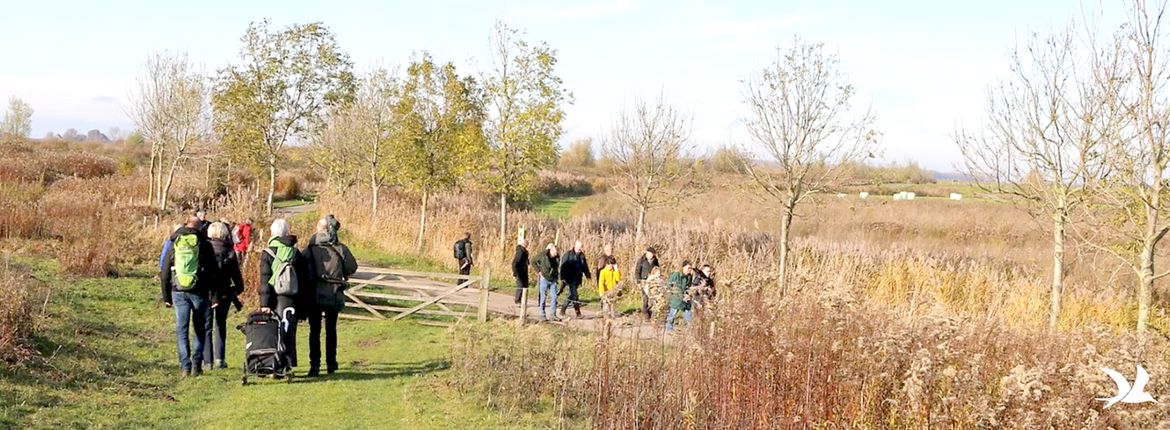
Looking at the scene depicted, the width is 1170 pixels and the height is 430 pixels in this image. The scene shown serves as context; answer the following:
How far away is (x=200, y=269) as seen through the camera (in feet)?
30.5

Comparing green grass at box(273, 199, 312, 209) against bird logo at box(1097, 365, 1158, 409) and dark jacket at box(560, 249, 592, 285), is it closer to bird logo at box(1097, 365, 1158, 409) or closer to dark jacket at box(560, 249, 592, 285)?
dark jacket at box(560, 249, 592, 285)

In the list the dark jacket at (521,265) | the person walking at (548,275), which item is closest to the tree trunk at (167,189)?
the dark jacket at (521,265)

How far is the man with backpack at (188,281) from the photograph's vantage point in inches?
362

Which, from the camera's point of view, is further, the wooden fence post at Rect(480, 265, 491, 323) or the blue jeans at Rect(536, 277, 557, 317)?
the blue jeans at Rect(536, 277, 557, 317)

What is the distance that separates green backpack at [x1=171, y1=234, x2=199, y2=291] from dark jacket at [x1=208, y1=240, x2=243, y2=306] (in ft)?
1.11

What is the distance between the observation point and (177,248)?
9172 millimetres

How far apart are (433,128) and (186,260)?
16517mm

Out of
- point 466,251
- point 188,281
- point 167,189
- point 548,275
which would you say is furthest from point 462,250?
point 167,189

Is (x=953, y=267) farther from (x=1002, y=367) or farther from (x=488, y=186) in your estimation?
(x=1002, y=367)

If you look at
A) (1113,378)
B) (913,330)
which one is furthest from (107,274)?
(1113,378)

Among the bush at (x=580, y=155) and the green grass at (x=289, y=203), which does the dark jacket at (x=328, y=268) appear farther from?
the bush at (x=580, y=155)

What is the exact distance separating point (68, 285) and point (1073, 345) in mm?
15109

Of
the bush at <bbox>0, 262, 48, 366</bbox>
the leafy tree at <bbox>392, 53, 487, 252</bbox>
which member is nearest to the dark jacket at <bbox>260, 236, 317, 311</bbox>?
the bush at <bbox>0, 262, 48, 366</bbox>

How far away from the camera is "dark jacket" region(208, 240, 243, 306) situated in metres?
9.64
